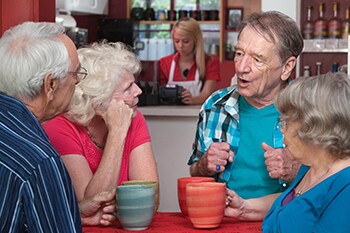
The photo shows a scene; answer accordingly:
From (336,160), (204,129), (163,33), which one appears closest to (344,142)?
(336,160)

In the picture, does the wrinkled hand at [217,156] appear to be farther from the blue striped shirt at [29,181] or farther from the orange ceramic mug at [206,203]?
the blue striped shirt at [29,181]

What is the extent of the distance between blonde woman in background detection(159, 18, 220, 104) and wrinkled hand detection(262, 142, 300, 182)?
3830 mm

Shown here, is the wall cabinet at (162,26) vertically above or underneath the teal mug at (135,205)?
above

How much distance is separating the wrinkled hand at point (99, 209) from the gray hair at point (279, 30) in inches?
29.6

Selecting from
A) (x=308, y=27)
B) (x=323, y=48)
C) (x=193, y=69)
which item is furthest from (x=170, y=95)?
(x=308, y=27)

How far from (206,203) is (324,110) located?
1.61ft

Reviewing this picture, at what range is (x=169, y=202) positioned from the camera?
18.2 feet

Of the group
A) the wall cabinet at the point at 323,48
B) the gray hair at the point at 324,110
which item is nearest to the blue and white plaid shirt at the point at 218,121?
the gray hair at the point at 324,110

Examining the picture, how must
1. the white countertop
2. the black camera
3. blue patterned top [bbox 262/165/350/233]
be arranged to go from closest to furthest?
1. blue patterned top [bbox 262/165/350/233]
2. the white countertop
3. the black camera

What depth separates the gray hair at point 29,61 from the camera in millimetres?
Result: 1877

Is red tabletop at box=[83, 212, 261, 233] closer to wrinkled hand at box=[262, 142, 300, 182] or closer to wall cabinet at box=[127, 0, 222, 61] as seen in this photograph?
wrinkled hand at box=[262, 142, 300, 182]

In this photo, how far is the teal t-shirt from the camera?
253 centimetres

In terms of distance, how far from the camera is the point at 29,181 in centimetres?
165

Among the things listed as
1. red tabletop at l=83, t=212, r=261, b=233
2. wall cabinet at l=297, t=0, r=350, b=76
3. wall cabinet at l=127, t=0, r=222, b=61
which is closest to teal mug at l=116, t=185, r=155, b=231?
red tabletop at l=83, t=212, r=261, b=233
